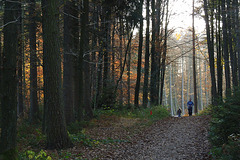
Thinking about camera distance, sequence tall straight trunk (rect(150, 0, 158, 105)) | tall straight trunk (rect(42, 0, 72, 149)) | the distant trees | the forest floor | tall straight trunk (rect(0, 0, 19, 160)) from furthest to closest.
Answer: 1. tall straight trunk (rect(150, 0, 158, 105))
2. the distant trees
3. the forest floor
4. tall straight trunk (rect(42, 0, 72, 149))
5. tall straight trunk (rect(0, 0, 19, 160))

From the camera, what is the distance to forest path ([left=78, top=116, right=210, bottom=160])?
746cm

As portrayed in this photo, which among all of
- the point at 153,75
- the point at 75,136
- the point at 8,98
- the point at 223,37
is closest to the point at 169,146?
the point at 75,136

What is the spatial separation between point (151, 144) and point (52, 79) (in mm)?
4595

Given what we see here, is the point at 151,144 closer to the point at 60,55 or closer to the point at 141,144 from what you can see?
the point at 141,144

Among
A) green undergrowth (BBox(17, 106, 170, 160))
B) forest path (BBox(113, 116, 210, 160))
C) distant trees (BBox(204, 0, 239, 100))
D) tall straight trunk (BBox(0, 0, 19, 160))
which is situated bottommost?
forest path (BBox(113, 116, 210, 160))

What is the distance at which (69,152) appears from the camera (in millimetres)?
7117

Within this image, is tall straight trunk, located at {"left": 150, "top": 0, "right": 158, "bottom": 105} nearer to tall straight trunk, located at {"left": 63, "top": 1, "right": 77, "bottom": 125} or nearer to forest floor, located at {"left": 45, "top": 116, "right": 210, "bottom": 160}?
forest floor, located at {"left": 45, "top": 116, "right": 210, "bottom": 160}

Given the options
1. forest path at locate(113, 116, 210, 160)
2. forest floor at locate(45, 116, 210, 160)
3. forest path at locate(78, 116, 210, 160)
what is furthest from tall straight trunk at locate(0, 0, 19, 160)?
forest path at locate(113, 116, 210, 160)

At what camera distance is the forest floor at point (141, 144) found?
7.39 meters

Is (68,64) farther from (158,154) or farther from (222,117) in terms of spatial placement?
(222,117)

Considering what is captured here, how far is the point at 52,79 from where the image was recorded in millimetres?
7211

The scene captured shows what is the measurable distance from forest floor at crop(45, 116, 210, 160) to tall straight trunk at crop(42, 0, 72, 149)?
0.64m

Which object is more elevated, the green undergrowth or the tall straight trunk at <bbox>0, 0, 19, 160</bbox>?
the tall straight trunk at <bbox>0, 0, 19, 160</bbox>

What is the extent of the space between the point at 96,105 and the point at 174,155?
423 inches
